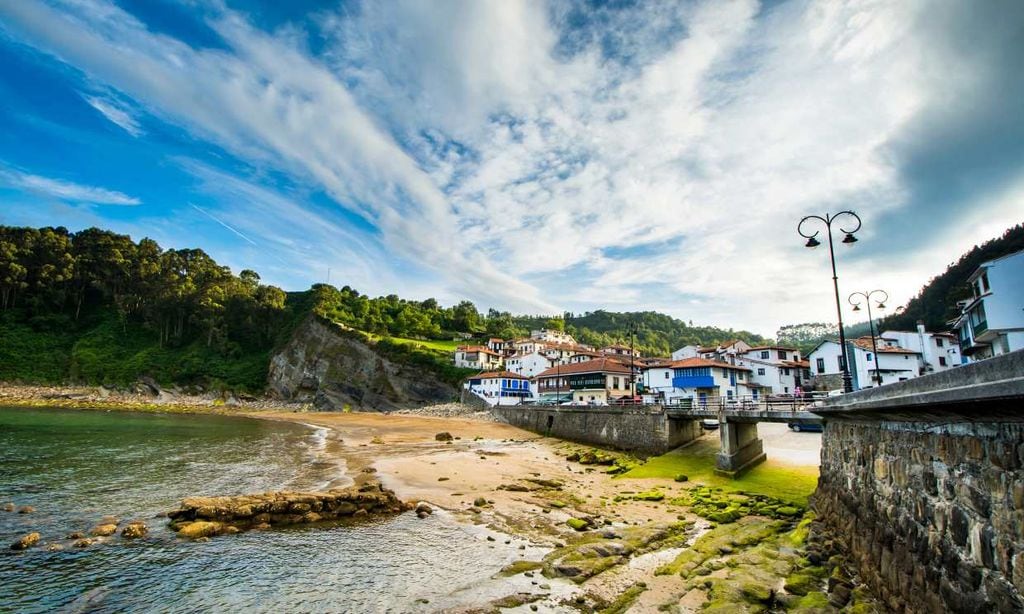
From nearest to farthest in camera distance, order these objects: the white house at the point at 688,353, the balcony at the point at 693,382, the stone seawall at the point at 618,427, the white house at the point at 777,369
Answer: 1. the stone seawall at the point at 618,427
2. the balcony at the point at 693,382
3. the white house at the point at 777,369
4. the white house at the point at 688,353

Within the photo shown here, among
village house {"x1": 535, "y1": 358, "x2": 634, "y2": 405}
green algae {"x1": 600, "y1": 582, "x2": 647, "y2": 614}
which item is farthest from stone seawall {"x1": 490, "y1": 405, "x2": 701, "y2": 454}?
green algae {"x1": 600, "y1": 582, "x2": 647, "y2": 614}

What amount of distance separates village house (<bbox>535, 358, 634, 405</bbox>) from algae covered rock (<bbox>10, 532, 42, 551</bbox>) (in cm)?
5053

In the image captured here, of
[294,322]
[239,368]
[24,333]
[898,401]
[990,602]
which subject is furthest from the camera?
[294,322]

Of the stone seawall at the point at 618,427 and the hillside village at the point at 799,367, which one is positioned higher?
the hillside village at the point at 799,367

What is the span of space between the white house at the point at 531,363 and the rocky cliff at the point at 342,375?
18.9m

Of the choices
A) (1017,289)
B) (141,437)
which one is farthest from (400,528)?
(1017,289)

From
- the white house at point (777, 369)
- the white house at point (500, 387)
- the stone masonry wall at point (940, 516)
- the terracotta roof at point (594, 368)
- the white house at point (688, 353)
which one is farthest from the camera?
the white house at point (688, 353)

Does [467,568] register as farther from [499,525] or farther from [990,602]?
[990,602]

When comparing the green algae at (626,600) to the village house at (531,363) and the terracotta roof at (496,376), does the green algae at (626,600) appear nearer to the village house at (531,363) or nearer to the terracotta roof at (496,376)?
the terracotta roof at (496,376)

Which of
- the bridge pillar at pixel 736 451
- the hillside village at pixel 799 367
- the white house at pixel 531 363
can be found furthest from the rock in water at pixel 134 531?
the white house at pixel 531 363

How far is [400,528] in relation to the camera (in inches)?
676

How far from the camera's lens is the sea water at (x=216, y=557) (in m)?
11.1

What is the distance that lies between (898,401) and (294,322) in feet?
388

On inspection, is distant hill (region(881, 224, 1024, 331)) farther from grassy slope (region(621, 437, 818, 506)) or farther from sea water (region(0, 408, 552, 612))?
sea water (region(0, 408, 552, 612))
